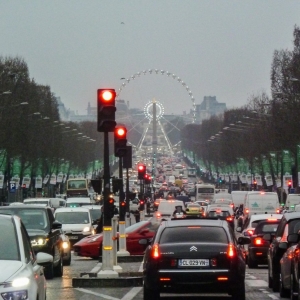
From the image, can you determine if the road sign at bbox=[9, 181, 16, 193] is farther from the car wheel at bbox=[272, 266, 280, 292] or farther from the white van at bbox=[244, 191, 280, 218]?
the car wheel at bbox=[272, 266, 280, 292]

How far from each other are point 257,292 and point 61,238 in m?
8.65

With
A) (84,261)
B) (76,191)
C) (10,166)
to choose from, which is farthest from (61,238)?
(76,191)

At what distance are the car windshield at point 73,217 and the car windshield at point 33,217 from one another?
16.5 meters

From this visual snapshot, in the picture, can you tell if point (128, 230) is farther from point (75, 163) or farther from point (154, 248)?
point (75, 163)

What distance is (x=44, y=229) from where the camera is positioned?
27922 millimetres

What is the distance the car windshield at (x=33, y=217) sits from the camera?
28141 millimetres

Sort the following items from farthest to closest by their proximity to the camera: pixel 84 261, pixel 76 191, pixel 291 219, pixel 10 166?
pixel 76 191
pixel 10 166
pixel 84 261
pixel 291 219

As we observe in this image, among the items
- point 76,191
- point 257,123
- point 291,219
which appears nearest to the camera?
point 291,219

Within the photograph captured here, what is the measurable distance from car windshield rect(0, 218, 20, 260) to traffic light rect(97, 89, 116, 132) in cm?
1054

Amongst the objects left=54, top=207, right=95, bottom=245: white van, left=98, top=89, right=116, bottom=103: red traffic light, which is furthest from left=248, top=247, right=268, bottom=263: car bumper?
left=54, top=207, right=95, bottom=245: white van

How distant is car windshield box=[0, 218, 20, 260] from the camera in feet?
43.3

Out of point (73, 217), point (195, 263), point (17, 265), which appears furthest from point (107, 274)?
point (73, 217)

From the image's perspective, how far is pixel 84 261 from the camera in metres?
37.0

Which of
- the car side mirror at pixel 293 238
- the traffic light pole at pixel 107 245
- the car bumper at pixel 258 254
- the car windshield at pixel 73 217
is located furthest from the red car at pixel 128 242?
the car side mirror at pixel 293 238
